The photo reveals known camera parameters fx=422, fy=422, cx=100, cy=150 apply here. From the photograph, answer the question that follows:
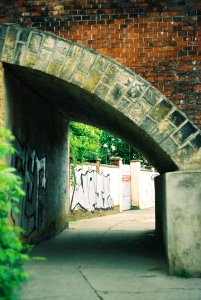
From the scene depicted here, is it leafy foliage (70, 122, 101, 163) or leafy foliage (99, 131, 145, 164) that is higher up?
leafy foliage (99, 131, 145, 164)

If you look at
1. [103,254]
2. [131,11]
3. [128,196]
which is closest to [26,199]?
[103,254]

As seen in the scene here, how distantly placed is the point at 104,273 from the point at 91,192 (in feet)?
41.4

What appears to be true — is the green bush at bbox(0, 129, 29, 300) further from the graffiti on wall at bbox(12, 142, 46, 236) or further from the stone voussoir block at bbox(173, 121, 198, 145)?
the graffiti on wall at bbox(12, 142, 46, 236)

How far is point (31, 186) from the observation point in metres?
8.49

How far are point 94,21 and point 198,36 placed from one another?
161 cm

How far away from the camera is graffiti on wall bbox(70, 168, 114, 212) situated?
1697cm

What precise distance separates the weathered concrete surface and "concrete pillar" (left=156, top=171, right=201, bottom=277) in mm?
2793

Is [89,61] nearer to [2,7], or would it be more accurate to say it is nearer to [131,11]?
[131,11]

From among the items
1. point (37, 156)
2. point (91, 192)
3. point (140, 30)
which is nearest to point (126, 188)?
point (91, 192)

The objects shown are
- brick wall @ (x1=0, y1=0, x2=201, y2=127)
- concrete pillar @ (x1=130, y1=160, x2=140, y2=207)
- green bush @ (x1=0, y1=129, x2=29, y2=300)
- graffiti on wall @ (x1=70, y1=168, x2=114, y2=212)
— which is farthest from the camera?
concrete pillar @ (x1=130, y1=160, x2=140, y2=207)

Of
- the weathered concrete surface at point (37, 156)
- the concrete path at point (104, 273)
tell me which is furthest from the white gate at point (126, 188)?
the concrete path at point (104, 273)

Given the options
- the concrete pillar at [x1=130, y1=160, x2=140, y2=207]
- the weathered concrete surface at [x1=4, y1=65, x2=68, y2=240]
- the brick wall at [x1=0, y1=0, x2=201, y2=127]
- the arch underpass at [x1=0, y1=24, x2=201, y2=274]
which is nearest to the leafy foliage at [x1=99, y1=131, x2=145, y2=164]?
the concrete pillar at [x1=130, y1=160, x2=140, y2=207]

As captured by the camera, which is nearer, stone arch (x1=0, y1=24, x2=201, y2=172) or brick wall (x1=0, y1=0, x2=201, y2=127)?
stone arch (x1=0, y1=24, x2=201, y2=172)

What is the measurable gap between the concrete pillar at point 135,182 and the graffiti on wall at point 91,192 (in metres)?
4.62
